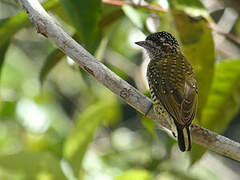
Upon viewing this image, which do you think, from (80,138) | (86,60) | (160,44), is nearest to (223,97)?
(160,44)

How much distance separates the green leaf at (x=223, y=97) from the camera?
3832 mm

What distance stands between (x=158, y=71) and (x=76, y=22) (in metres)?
0.67

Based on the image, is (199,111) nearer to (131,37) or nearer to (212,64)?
(212,64)

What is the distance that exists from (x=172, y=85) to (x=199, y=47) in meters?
0.27

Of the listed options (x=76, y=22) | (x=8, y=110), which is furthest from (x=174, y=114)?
(x=8, y=110)

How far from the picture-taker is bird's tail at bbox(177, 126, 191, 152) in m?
3.18

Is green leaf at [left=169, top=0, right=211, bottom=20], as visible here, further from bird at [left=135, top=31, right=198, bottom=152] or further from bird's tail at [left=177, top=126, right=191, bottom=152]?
bird's tail at [left=177, top=126, right=191, bottom=152]

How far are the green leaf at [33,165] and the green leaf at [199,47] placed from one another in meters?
0.99

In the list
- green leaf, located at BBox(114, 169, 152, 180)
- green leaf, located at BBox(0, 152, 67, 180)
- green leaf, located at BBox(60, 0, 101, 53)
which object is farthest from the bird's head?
green leaf, located at BBox(0, 152, 67, 180)

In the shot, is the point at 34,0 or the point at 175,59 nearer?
the point at 34,0

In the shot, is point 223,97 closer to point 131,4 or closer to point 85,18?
point 131,4

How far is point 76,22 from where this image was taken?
338 centimetres

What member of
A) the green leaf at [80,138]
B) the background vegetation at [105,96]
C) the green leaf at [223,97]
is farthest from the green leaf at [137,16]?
the green leaf at [80,138]

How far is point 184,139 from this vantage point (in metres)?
3.20
